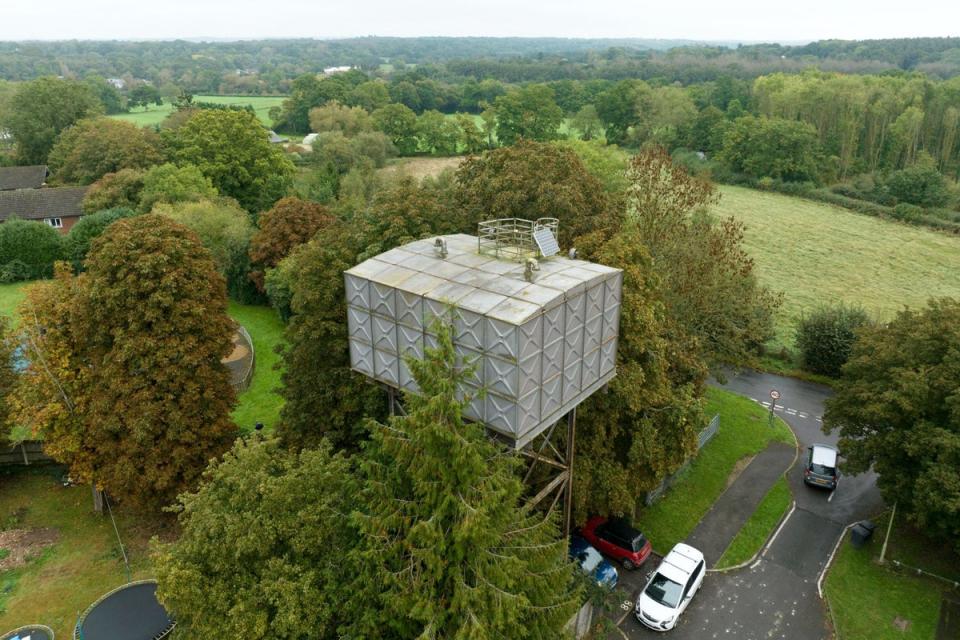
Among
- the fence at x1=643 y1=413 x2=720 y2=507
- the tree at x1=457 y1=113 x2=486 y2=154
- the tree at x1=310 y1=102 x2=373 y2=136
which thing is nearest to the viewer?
the fence at x1=643 y1=413 x2=720 y2=507

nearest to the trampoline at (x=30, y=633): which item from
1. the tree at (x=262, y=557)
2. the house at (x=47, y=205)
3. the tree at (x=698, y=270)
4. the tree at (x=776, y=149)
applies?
the tree at (x=262, y=557)

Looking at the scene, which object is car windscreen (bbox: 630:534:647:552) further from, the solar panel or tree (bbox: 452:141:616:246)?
tree (bbox: 452:141:616:246)

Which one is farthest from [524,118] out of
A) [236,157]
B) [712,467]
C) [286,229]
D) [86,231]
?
[712,467]

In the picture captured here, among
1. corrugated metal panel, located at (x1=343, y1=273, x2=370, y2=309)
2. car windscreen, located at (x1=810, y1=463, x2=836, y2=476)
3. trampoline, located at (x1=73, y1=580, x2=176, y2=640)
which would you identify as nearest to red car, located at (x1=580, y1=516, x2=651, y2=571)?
car windscreen, located at (x1=810, y1=463, x2=836, y2=476)

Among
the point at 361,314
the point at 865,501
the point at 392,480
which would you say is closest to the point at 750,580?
the point at 865,501

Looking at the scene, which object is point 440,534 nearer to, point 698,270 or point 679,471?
point 679,471

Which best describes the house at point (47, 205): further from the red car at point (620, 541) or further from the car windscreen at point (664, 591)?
the car windscreen at point (664, 591)

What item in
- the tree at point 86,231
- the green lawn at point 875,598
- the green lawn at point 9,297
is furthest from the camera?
the tree at point 86,231
